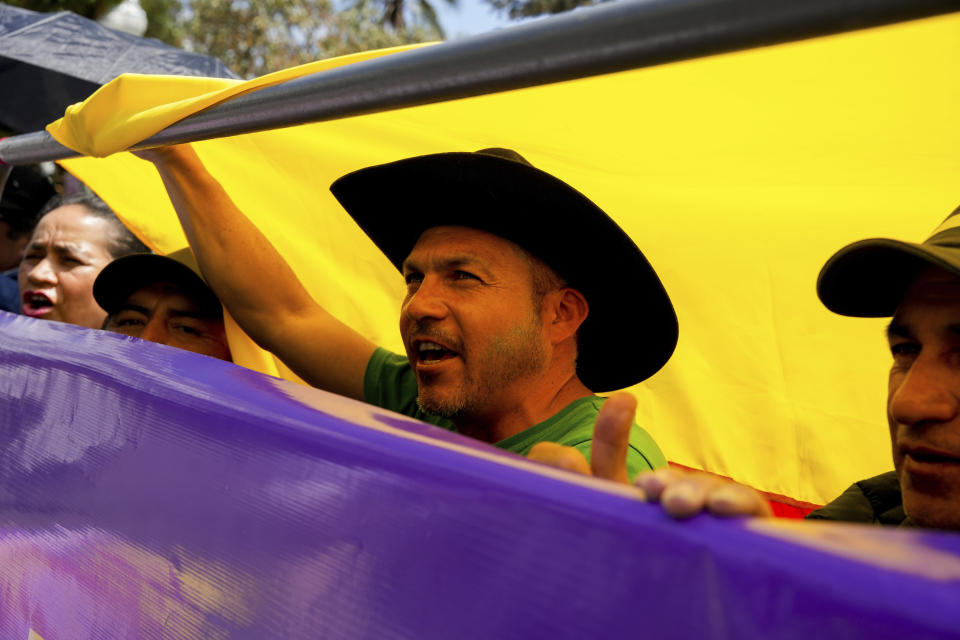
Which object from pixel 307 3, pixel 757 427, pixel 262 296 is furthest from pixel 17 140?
pixel 307 3

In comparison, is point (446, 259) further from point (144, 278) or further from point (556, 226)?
point (144, 278)

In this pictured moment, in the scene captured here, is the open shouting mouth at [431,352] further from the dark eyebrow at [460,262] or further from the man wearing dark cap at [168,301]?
the man wearing dark cap at [168,301]

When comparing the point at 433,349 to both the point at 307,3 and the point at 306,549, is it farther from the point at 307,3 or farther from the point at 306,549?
the point at 307,3

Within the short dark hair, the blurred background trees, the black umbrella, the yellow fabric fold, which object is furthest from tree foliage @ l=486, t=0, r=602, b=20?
the yellow fabric fold

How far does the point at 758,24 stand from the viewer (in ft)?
2.62

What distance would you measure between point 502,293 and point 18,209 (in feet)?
12.4

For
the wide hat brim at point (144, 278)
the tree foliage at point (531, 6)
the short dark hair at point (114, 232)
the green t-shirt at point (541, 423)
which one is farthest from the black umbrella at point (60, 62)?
the tree foliage at point (531, 6)

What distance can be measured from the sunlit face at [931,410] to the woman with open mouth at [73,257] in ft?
8.83

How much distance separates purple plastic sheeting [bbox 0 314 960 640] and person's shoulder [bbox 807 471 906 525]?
1058 mm

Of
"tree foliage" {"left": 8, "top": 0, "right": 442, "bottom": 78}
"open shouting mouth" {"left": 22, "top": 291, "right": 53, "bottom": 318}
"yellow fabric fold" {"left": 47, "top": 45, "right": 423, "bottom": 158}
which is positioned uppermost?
"tree foliage" {"left": 8, "top": 0, "right": 442, "bottom": 78}

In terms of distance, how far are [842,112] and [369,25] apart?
73.5 feet

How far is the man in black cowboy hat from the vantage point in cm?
193

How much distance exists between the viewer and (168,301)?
9.35 feet

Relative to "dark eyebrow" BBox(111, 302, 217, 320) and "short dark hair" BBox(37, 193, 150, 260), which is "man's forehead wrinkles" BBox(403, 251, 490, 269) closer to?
"dark eyebrow" BBox(111, 302, 217, 320)
